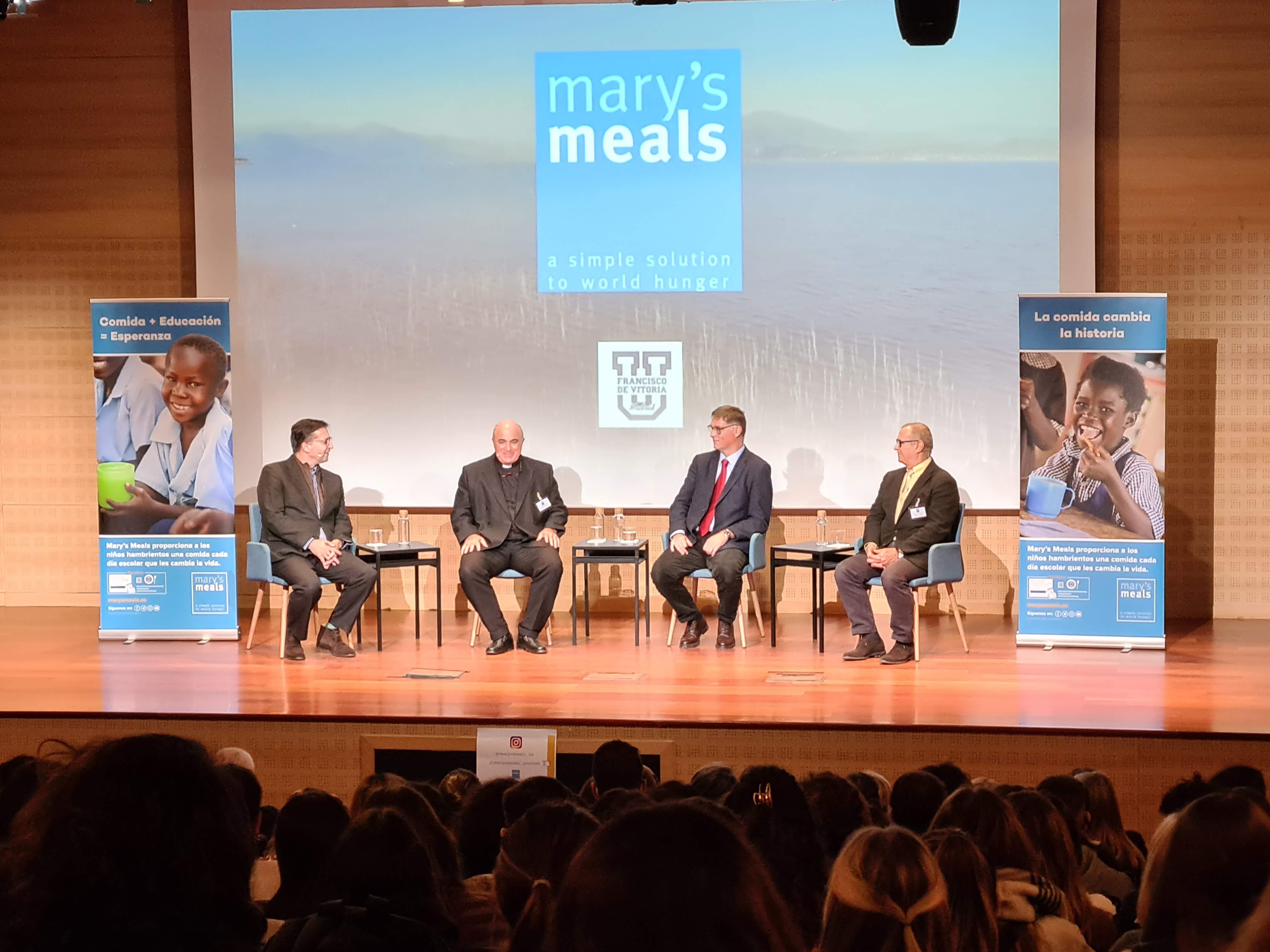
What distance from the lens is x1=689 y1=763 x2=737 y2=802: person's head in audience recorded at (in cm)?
327

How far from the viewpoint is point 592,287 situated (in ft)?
26.2

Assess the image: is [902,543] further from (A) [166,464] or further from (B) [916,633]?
(A) [166,464]

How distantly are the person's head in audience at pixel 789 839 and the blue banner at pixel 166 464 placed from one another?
5.09 m

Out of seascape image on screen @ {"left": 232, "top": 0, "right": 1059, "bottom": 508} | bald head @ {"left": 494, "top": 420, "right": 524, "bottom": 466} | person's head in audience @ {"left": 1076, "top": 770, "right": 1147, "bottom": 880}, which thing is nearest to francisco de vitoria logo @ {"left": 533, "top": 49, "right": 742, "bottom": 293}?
seascape image on screen @ {"left": 232, "top": 0, "right": 1059, "bottom": 508}

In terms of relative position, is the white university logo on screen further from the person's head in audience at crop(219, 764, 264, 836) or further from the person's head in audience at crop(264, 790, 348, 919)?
the person's head in audience at crop(264, 790, 348, 919)

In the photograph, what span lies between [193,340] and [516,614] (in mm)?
2439

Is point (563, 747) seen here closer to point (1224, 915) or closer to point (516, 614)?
point (516, 614)

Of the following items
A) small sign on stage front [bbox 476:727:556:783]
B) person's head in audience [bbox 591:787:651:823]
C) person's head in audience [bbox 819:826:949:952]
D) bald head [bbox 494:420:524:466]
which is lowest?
small sign on stage front [bbox 476:727:556:783]

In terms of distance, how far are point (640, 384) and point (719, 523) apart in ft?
3.97

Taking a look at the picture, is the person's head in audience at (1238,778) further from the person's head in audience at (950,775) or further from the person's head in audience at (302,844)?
the person's head in audience at (302,844)

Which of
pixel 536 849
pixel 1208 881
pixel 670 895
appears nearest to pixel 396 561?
pixel 536 849

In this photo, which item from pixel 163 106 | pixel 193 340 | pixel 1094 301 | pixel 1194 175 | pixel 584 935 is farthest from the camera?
pixel 163 106

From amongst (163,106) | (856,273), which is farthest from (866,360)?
(163,106)

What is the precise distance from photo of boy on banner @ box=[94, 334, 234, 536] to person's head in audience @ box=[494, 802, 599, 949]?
536cm
